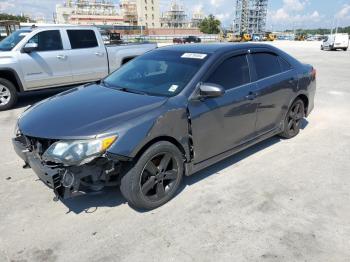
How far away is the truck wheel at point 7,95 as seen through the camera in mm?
7672

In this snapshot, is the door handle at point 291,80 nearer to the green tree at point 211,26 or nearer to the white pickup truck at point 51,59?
the white pickup truck at point 51,59

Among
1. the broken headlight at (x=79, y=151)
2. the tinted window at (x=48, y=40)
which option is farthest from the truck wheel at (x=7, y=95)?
the broken headlight at (x=79, y=151)

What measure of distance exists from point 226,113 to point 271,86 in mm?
1116

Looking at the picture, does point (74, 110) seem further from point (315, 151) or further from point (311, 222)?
point (315, 151)

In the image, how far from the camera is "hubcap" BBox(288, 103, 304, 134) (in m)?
5.50

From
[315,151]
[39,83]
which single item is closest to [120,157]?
[315,151]

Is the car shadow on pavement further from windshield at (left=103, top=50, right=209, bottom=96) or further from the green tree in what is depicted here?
the green tree

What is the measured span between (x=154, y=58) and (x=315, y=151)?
9.24ft

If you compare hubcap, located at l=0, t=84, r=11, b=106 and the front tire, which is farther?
hubcap, located at l=0, t=84, r=11, b=106

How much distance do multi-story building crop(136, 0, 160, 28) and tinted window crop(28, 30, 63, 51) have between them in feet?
413

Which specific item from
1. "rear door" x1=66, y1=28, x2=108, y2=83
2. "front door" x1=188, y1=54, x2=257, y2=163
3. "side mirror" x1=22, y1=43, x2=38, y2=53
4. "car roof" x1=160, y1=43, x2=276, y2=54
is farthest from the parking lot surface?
"rear door" x1=66, y1=28, x2=108, y2=83

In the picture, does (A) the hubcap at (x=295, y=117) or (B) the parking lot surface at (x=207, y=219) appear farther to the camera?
(A) the hubcap at (x=295, y=117)

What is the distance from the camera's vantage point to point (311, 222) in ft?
10.9

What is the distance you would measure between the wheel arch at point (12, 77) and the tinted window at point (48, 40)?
0.85 m
